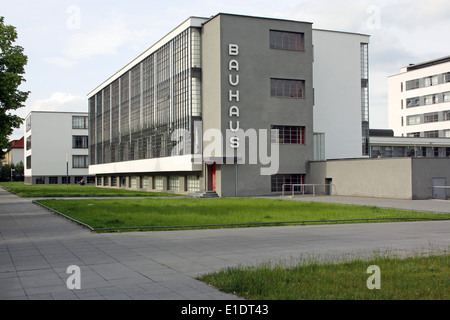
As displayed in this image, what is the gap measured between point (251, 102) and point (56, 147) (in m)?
80.3

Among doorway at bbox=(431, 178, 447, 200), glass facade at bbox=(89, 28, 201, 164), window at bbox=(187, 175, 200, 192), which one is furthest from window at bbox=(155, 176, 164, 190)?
doorway at bbox=(431, 178, 447, 200)

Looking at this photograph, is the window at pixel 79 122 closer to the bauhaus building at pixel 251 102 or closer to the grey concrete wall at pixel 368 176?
the bauhaus building at pixel 251 102

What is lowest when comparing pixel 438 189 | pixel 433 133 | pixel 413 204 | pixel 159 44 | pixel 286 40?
pixel 413 204

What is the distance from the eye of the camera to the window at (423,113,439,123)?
304 feet

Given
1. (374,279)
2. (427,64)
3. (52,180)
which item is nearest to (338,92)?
(374,279)

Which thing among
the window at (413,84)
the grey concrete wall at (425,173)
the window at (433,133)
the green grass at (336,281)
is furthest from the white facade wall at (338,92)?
the window at (413,84)

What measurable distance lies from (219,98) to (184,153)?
23.9 feet

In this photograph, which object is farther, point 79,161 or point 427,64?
point 79,161

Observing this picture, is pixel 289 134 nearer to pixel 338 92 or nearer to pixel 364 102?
Answer: pixel 338 92

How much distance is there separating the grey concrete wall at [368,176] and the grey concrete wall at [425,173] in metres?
0.40

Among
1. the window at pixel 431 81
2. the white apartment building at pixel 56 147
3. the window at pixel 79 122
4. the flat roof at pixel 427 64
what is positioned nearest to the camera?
the flat roof at pixel 427 64

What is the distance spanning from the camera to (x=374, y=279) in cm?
866

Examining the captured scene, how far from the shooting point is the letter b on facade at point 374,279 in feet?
27.1
